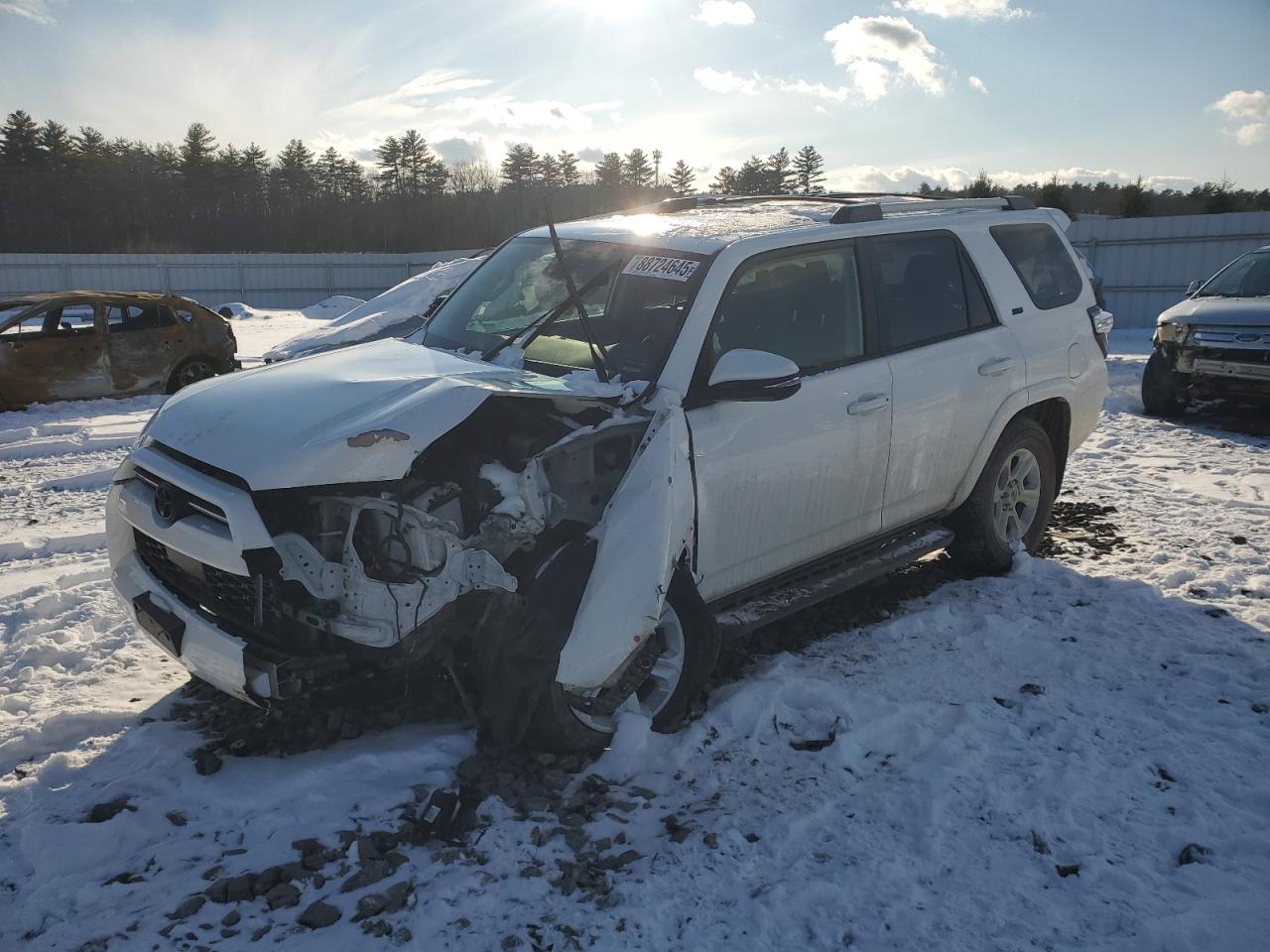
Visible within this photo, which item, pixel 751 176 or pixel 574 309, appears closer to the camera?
pixel 574 309

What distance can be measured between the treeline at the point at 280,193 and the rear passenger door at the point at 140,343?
36.9m

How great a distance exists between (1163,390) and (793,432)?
7.79m

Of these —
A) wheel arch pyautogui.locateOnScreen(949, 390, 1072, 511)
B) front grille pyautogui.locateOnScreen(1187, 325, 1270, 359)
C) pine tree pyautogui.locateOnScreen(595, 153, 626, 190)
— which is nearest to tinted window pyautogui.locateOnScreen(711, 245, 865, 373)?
wheel arch pyautogui.locateOnScreen(949, 390, 1072, 511)

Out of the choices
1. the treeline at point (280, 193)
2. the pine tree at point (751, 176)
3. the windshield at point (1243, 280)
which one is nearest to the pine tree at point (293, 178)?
the treeline at point (280, 193)

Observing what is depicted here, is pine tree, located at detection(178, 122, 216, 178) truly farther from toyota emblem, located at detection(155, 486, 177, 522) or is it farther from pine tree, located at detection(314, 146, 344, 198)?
toyota emblem, located at detection(155, 486, 177, 522)

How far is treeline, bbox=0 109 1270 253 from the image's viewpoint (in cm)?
4950

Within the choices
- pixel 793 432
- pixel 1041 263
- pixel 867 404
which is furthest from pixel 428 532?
pixel 1041 263

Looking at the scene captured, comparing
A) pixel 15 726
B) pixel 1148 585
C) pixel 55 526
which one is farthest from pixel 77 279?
pixel 1148 585

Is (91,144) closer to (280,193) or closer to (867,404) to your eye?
(280,193)

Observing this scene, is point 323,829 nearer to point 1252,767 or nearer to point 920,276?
point 1252,767

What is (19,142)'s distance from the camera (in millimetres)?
52125

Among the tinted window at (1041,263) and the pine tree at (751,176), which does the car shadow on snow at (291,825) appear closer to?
the tinted window at (1041,263)

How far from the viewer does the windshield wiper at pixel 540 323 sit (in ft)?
13.8

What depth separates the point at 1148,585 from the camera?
16.9ft
